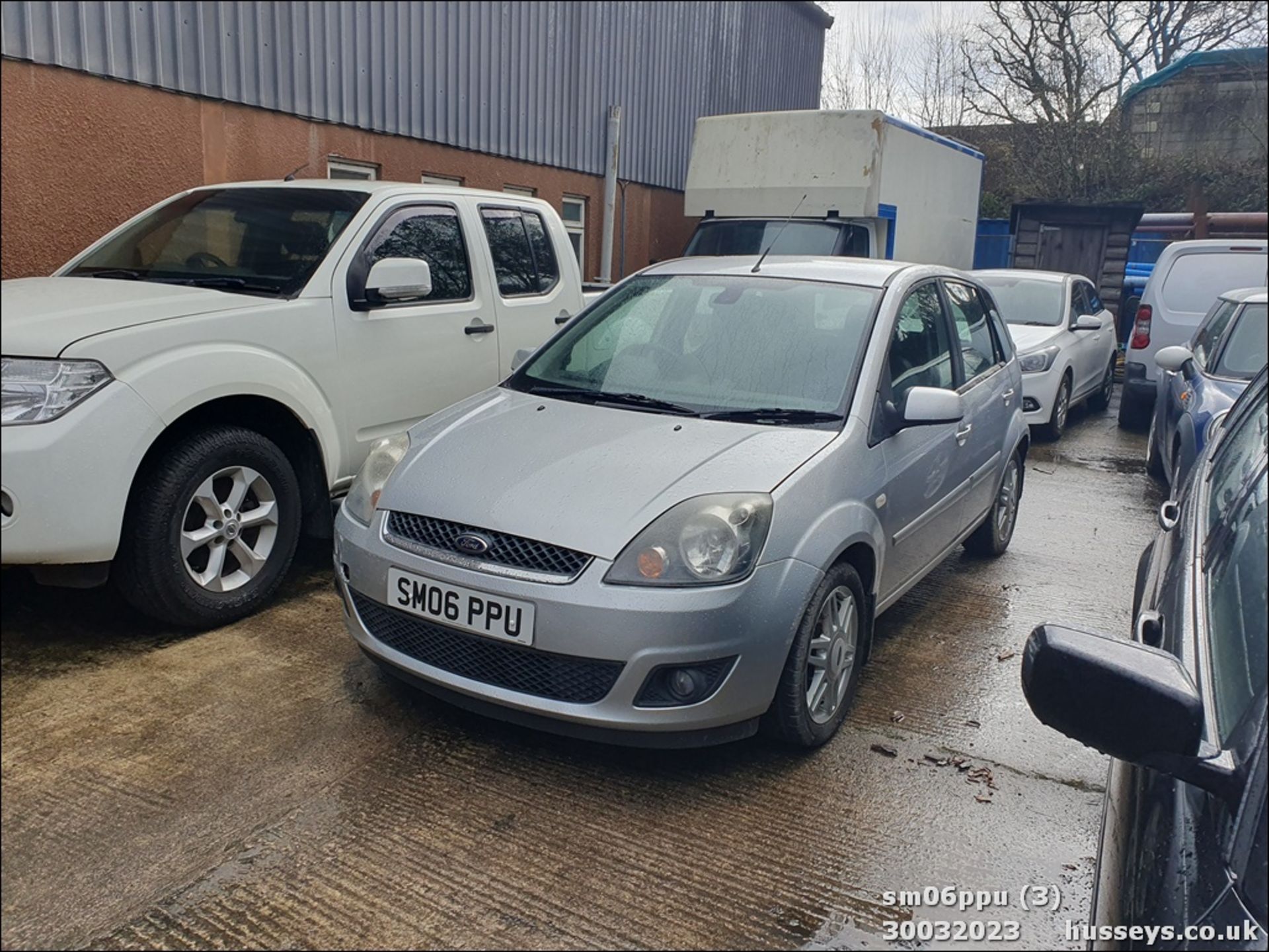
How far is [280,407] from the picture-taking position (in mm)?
4137

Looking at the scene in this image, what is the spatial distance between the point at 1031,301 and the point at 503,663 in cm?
848

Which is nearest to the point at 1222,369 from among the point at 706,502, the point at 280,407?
the point at 706,502

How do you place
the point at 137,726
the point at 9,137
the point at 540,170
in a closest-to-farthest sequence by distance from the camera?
1. the point at 9,137
2. the point at 137,726
3. the point at 540,170

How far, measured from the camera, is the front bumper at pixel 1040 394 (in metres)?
8.80

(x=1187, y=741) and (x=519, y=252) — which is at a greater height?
(x=519, y=252)

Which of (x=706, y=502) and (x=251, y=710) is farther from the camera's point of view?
(x=251, y=710)

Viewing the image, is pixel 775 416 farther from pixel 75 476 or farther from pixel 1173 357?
pixel 1173 357

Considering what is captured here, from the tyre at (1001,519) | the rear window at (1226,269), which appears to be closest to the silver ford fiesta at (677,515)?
the rear window at (1226,269)

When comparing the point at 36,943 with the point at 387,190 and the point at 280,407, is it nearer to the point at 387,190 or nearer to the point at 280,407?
the point at 280,407

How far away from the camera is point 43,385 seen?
256 centimetres

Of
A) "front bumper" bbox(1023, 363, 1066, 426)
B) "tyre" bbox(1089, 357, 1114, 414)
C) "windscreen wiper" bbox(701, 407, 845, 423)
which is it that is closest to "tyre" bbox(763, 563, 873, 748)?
"windscreen wiper" bbox(701, 407, 845, 423)

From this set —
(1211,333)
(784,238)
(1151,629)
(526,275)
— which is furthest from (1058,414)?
(1151,629)

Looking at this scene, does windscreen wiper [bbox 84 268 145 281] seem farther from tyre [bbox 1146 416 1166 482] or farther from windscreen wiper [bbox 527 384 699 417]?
tyre [bbox 1146 416 1166 482]

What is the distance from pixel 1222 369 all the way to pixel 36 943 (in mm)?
6136
